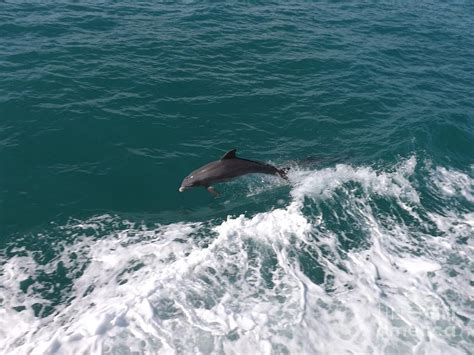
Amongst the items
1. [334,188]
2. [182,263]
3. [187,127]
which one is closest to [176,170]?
[187,127]

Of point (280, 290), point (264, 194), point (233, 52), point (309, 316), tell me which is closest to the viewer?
point (309, 316)

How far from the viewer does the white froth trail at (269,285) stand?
39.5ft

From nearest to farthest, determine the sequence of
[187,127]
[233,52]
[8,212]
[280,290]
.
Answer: [280,290]
[8,212]
[187,127]
[233,52]

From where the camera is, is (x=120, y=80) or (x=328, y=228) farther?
(x=120, y=80)

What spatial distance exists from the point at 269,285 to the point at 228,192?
5927mm

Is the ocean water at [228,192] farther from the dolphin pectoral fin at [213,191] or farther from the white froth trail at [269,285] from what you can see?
the dolphin pectoral fin at [213,191]

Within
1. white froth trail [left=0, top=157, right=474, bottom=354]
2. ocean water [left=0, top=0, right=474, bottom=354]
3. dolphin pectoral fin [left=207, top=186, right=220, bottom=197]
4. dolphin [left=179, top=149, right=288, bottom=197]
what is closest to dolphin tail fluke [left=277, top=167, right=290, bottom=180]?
ocean water [left=0, top=0, right=474, bottom=354]

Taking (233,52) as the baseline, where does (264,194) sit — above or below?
below

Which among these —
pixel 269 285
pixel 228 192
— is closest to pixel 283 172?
pixel 228 192

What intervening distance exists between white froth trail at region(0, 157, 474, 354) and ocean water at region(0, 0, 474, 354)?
0.07 meters

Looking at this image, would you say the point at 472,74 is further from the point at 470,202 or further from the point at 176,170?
the point at 176,170

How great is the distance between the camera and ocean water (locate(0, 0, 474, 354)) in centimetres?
1265

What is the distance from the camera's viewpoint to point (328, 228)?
16734mm

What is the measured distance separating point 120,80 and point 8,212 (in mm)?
12789
